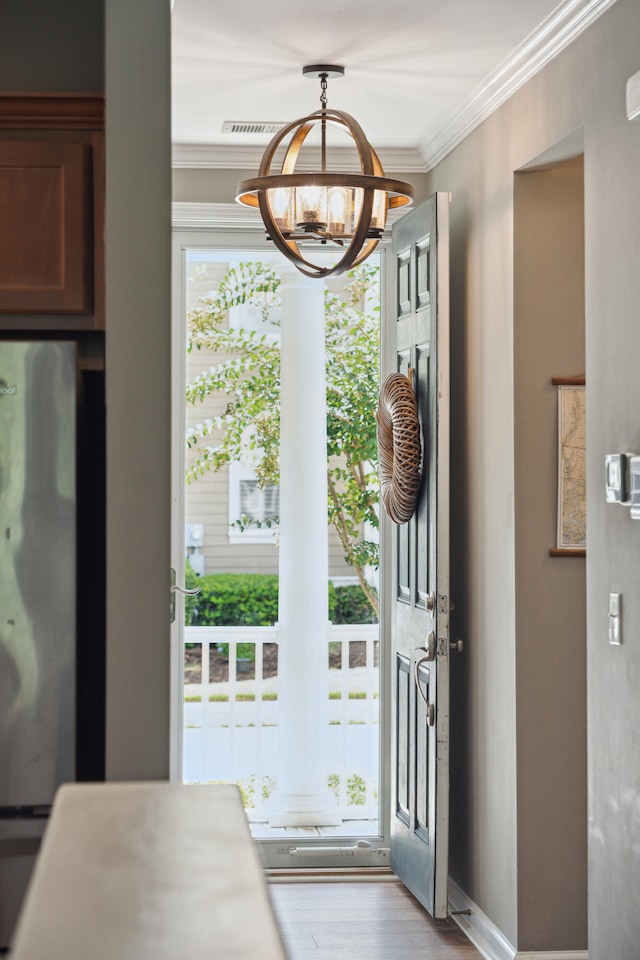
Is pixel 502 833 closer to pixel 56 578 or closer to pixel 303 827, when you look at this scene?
pixel 303 827

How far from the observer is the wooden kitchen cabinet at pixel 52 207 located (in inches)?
105

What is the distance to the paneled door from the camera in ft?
12.3

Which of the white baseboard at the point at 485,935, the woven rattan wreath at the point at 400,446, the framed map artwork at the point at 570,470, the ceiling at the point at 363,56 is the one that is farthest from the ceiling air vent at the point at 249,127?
the white baseboard at the point at 485,935

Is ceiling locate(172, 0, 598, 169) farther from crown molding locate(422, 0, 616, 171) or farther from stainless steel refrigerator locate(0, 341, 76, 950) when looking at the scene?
stainless steel refrigerator locate(0, 341, 76, 950)

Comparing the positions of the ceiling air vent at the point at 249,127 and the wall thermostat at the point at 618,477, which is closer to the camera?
the wall thermostat at the point at 618,477

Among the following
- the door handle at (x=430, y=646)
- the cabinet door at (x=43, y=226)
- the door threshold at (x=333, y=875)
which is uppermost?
the cabinet door at (x=43, y=226)

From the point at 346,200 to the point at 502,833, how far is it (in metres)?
2.09

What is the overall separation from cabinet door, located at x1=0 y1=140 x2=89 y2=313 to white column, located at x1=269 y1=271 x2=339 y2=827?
7.09 feet

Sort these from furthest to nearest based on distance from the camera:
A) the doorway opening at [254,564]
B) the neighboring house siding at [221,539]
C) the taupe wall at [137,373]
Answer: the neighboring house siding at [221,539], the doorway opening at [254,564], the taupe wall at [137,373]

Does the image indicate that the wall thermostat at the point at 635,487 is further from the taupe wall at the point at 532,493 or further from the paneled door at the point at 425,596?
the paneled door at the point at 425,596

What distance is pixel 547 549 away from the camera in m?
3.40

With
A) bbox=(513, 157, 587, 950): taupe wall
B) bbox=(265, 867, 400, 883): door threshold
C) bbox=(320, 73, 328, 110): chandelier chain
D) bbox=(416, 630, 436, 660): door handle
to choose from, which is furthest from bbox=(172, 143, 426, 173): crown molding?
bbox=(265, 867, 400, 883): door threshold

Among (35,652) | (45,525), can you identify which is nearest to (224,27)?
(45,525)

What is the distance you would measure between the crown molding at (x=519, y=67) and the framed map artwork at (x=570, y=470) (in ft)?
3.15
